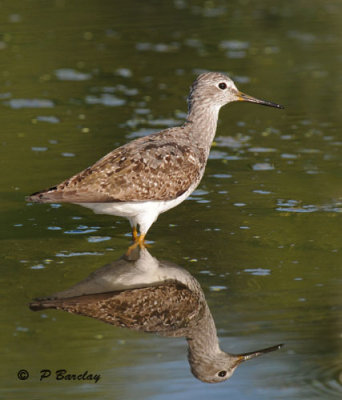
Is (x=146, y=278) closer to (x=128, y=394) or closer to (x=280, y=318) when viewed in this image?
(x=280, y=318)

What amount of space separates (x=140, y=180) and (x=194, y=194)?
2.05 m

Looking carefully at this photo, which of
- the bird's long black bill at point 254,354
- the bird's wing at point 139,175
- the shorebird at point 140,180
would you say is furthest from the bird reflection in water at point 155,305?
the bird's wing at point 139,175

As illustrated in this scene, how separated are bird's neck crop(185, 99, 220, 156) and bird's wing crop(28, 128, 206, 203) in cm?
35

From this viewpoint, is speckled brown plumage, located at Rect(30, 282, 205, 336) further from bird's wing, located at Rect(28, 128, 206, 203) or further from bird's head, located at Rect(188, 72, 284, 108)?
bird's head, located at Rect(188, 72, 284, 108)

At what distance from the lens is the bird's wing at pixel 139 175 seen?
10328mm

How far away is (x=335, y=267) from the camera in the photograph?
10.0 metres

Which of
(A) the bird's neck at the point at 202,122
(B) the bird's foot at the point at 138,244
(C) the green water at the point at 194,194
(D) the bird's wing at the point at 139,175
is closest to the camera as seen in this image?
(C) the green water at the point at 194,194

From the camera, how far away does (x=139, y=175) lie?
1069 cm

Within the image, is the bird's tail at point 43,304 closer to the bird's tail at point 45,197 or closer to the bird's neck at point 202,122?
the bird's tail at point 45,197

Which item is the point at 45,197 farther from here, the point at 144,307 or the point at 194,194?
the point at 194,194

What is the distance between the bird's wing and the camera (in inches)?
407

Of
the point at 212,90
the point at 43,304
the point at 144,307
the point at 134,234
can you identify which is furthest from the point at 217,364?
the point at 212,90

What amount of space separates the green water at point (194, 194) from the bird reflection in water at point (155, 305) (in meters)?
0.13

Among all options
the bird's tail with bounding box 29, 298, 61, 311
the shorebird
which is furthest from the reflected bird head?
the shorebird
